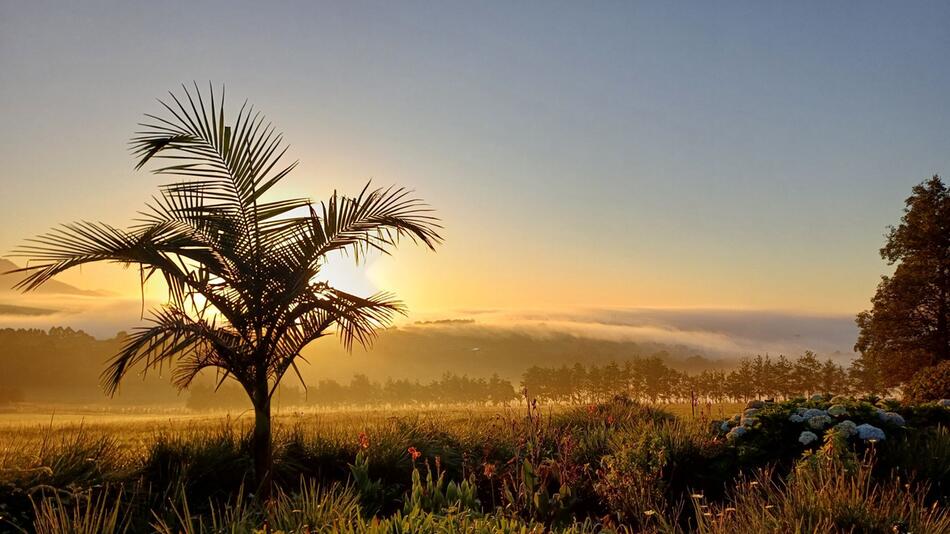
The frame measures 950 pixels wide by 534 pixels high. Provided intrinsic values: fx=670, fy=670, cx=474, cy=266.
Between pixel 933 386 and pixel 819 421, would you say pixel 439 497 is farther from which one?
pixel 933 386

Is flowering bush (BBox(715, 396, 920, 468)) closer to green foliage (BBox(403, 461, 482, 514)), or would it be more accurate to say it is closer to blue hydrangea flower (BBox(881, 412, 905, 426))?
blue hydrangea flower (BBox(881, 412, 905, 426))

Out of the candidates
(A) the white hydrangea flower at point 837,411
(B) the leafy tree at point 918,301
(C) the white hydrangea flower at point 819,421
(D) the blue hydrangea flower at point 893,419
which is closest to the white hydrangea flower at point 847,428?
(C) the white hydrangea flower at point 819,421

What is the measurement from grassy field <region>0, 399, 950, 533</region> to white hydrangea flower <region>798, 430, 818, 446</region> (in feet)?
0.53

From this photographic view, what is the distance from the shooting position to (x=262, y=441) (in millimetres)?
9094

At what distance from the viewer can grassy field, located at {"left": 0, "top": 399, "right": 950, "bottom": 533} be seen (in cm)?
593

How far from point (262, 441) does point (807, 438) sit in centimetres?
854

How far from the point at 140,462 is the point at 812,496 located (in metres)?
8.42

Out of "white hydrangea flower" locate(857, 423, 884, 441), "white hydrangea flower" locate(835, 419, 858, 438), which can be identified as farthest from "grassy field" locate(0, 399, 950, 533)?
"white hydrangea flower" locate(857, 423, 884, 441)

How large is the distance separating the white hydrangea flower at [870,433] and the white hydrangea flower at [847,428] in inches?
3.3

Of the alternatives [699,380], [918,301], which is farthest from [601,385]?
[918,301]

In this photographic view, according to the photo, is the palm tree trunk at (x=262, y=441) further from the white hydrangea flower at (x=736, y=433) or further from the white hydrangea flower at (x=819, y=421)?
the white hydrangea flower at (x=819, y=421)

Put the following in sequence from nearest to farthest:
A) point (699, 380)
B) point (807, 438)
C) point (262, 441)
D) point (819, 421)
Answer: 1. point (262, 441)
2. point (807, 438)
3. point (819, 421)
4. point (699, 380)

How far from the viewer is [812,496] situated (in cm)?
629

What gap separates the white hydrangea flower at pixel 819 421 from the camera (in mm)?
11281
